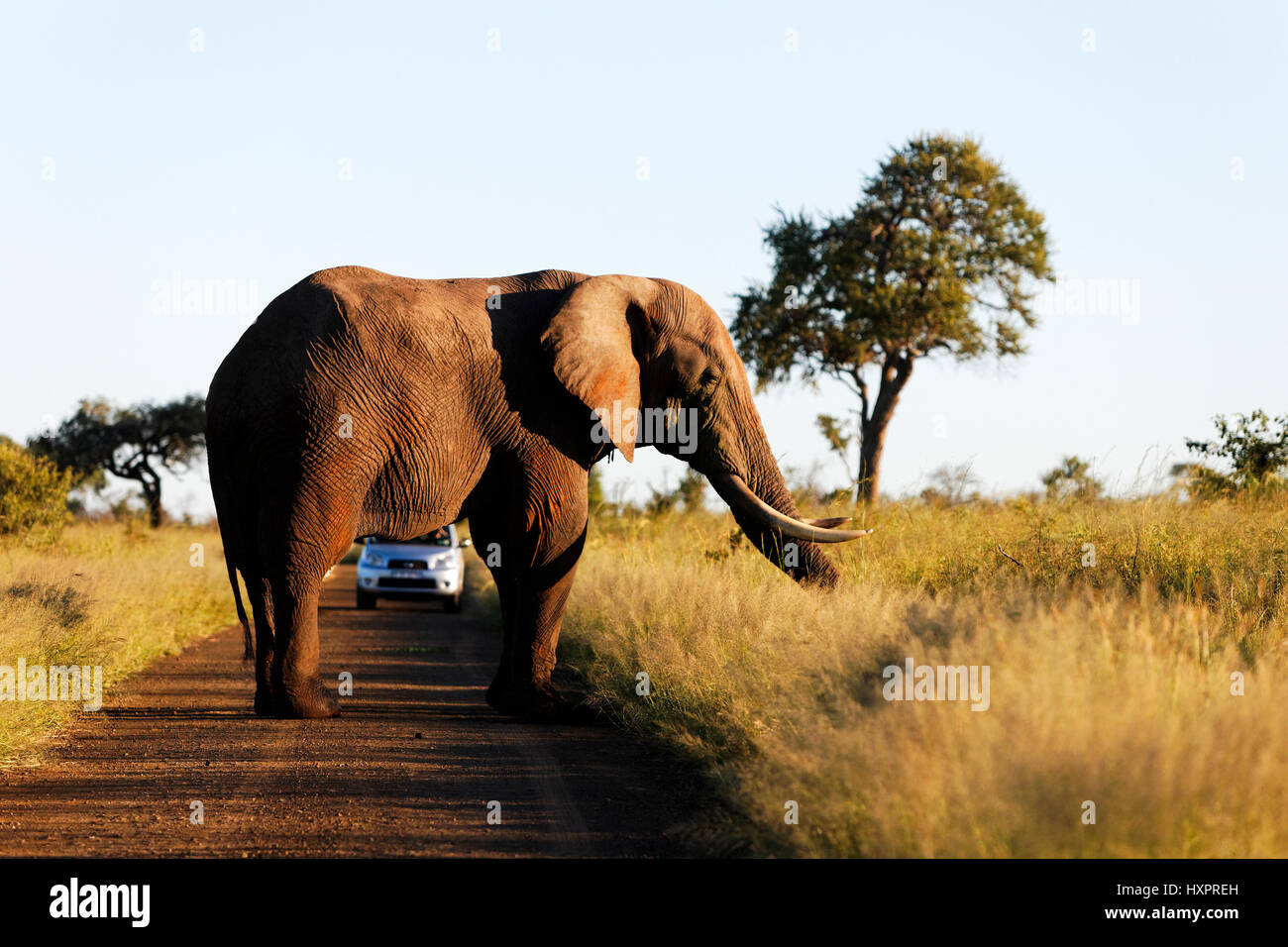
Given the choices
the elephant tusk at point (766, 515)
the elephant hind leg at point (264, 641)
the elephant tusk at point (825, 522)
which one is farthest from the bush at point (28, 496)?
the elephant tusk at point (825, 522)

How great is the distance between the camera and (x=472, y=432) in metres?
10.2

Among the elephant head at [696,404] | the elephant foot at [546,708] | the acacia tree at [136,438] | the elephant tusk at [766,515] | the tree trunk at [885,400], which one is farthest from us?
the acacia tree at [136,438]

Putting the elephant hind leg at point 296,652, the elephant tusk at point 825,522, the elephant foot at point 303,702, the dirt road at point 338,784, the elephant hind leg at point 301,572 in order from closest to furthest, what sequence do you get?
1. the dirt road at point 338,784
2. the elephant hind leg at point 301,572
3. the elephant hind leg at point 296,652
4. the elephant foot at point 303,702
5. the elephant tusk at point 825,522

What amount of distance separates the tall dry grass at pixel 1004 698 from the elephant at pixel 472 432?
1033mm

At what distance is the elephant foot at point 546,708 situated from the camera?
33.0 ft

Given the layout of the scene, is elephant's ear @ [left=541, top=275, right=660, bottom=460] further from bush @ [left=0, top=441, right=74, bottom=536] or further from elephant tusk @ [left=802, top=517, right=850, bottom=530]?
bush @ [left=0, top=441, right=74, bottom=536]

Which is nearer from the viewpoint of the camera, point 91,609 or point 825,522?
point 825,522

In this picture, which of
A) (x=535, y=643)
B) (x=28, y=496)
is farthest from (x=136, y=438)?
(x=535, y=643)

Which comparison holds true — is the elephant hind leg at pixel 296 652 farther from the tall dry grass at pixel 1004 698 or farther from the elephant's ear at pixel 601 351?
the elephant's ear at pixel 601 351

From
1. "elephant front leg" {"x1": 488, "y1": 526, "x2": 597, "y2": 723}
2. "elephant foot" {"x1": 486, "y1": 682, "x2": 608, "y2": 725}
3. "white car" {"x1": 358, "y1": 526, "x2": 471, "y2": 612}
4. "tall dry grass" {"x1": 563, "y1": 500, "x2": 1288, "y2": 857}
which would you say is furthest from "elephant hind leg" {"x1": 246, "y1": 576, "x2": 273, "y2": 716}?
"white car" {"x1": 358, "y1": 526, "x2": 471, "y2": 612}

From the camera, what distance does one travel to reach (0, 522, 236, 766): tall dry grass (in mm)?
9531

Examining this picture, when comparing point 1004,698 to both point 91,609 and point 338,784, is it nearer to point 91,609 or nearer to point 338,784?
point 338,784

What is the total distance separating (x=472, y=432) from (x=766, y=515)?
8.23ft

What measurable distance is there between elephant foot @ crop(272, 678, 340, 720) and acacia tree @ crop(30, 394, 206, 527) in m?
39.5
